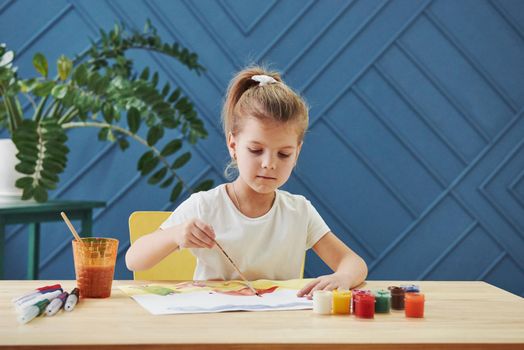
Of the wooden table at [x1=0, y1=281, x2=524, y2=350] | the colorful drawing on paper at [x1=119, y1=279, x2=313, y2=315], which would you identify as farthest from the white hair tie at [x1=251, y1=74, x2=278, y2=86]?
the wooden table at [x1=0, y1=281, x2=524, y2=350]

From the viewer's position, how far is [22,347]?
0.91 metres

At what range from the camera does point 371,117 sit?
11.0ft

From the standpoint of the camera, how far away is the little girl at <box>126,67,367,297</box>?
163cm

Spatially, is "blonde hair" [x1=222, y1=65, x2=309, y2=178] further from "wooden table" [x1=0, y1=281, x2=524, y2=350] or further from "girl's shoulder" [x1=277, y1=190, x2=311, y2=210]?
"wooden table" [x1=0, y1=281, x2=524, y2=350]

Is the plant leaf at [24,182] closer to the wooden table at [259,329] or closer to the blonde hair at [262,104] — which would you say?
the blonde hair at [262,104]

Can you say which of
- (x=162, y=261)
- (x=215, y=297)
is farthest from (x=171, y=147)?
(x=215, y=297)

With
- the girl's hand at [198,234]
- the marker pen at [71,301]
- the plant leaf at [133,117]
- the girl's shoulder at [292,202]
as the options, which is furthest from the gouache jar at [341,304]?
the plant leaf at [133,117]

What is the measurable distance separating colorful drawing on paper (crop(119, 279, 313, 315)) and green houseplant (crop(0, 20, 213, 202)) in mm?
1131

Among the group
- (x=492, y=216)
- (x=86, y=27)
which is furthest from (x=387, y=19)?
(x=86, y=27)

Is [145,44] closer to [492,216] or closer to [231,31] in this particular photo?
[231,31]

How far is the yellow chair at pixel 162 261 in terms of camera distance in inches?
72.2

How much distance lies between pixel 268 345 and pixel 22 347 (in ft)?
1.07

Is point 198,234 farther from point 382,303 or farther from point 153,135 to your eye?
point 153,135

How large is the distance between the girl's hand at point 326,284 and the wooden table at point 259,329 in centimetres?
14
